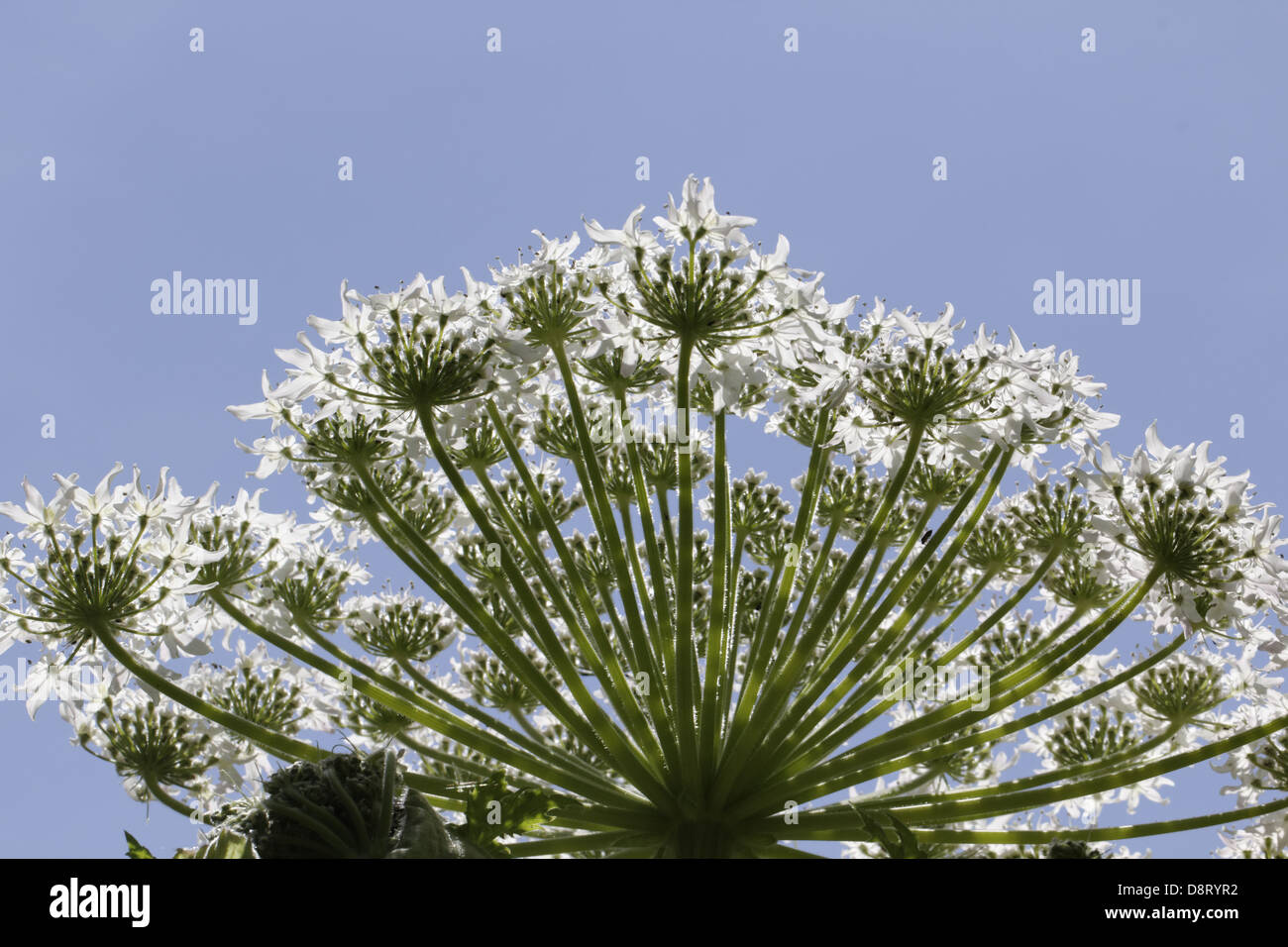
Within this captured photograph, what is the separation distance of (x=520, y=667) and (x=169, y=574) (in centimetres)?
302

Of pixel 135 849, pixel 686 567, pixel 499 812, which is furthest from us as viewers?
pixel 686 567

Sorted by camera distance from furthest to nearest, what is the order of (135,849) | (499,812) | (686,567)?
(686,567) → (499,812) → (135,849)

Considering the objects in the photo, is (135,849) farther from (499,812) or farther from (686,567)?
(686,567)

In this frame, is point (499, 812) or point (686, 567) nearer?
point (499, 812)

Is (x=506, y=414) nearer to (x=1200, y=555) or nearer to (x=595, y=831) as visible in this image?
(x=595, y=831)

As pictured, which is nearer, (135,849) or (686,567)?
(135,849)

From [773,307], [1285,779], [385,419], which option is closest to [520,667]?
[385,419]

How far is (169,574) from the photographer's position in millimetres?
8906

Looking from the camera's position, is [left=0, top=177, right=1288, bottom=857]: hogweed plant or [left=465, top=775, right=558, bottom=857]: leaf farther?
[left=0, top=177, right=1288, bottom=857]: hogweed plant

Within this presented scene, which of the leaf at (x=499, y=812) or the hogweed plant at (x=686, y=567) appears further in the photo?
the hogweed plant at (x=686, y=567)

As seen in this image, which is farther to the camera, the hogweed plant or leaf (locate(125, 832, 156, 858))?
the hogweed plant

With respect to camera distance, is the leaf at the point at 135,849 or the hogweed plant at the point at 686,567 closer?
the leaf at the point at 135,849

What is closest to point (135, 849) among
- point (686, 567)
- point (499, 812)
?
point (499, 812)
